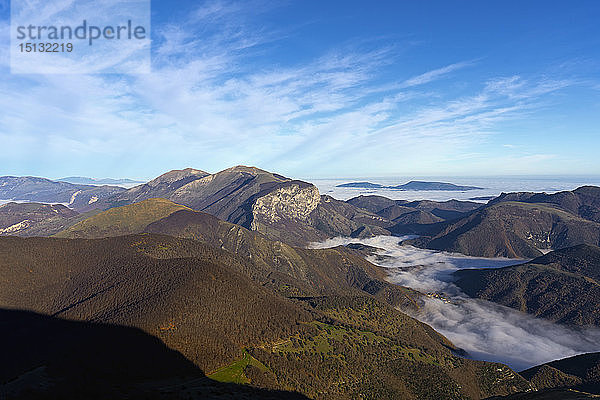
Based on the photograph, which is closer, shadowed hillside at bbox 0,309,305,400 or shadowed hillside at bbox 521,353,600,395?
shadowed hillside at bbox 0,309,305,400

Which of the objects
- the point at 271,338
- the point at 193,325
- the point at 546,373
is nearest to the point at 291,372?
the point at 271,338

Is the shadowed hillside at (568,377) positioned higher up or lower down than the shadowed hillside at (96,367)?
lower down

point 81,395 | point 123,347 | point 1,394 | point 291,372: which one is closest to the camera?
point 1,394

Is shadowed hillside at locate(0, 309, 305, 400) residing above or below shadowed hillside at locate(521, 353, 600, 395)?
above

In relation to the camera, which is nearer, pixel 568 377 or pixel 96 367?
pixel 96 367

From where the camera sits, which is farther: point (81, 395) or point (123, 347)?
point (123, 347)

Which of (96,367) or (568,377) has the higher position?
(96,367)

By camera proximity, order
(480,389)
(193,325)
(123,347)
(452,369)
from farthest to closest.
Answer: (452,369)
(480,389)
(193,325)
(123,347)

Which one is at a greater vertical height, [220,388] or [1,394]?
[1,394]

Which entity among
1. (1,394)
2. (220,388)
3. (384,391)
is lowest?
(384,391)

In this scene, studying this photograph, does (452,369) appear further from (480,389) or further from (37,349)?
(37,349)

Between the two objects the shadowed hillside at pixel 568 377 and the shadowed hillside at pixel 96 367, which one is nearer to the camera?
the shadowed hillside at pixel 96 367
